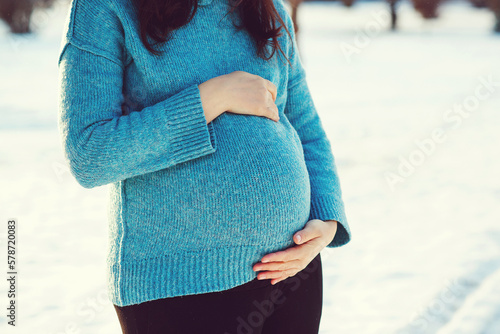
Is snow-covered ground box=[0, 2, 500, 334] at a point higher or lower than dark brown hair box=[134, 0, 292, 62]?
lower

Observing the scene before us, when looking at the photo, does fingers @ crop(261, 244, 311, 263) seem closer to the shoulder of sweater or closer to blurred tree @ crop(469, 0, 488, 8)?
the shoulder of sweater

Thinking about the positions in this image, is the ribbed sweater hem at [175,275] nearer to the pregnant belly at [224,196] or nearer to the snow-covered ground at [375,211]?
the pregnant belly at [224,196]

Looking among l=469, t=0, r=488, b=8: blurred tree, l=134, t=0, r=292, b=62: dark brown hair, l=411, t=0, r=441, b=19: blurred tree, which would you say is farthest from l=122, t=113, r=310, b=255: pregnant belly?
l=469, t=0, r=488, b=8: blurred tree

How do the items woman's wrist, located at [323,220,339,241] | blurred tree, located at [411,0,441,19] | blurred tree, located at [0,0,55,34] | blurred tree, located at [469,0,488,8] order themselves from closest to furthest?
woman's wrist, located at [323,220,339,241] → blurred tree, located at [0,0,55,34] → blurred tree, located at [411,0,441,19] → blurred tree, located at [469,0,488,8]

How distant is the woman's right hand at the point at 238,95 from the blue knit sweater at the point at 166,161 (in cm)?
2

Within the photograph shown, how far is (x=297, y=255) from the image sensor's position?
108 centimetres

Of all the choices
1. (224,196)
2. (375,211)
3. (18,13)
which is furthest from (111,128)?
(18,13)

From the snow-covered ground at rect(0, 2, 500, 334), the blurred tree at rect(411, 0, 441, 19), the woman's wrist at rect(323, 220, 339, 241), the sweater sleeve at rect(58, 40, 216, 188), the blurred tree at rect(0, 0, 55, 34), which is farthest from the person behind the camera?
the blurred tree at rect(411, 0, 441, 19)

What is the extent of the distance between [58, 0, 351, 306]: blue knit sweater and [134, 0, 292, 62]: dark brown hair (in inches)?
0.9

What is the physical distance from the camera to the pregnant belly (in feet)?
3.22

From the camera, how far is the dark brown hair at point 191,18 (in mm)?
1007

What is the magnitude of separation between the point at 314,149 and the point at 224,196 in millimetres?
452

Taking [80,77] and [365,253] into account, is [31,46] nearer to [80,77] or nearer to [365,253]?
[365,253]

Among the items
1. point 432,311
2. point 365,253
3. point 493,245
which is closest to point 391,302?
point 432,311
